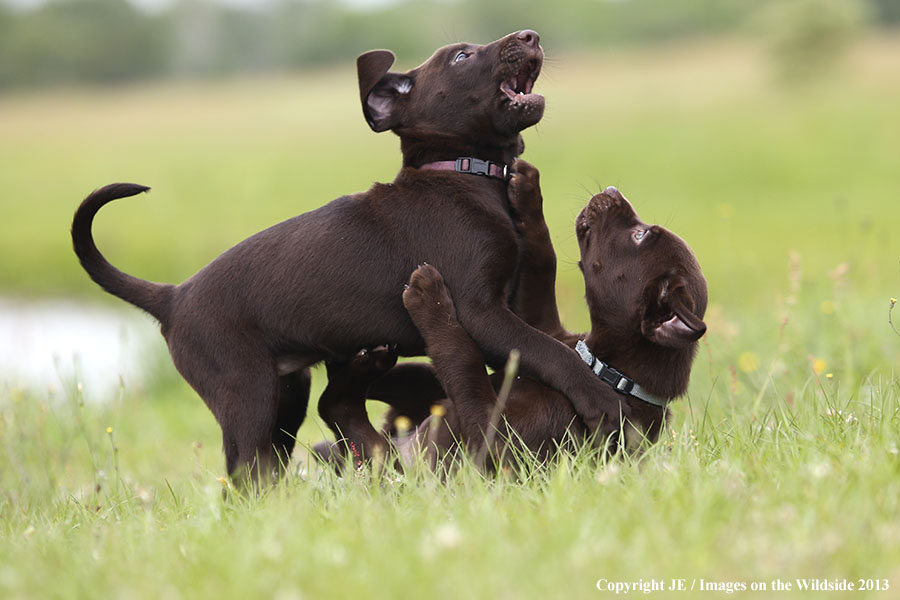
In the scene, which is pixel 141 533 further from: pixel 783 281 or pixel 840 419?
pixel 783 281

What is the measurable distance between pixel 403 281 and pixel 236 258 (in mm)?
649

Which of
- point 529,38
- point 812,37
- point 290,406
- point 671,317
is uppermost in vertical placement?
point 812,37

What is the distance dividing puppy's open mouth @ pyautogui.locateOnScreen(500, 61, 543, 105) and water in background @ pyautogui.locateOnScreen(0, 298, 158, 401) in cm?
220

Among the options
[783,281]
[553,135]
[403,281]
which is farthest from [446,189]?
Result: [553,135]

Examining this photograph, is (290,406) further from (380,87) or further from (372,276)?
(380,87)

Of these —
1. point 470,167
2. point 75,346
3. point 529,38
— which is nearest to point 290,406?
point 470,167

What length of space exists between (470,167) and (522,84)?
17.2 inches

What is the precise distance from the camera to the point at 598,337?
3.70 metres

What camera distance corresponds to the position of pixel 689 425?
11.5ft

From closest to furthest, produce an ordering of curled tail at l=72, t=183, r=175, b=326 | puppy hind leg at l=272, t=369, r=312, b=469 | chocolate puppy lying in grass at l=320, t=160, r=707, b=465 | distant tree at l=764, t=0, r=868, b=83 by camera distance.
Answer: chocolate puppy lying in grass at l=320, t=160, r=707, b=465 < curled tail at l=72, t=183, r=175, b=326 < puppy hind leg at l=272, t=369, r=312, b=469 < distant tree at l=764, t=0, r=868, b=83

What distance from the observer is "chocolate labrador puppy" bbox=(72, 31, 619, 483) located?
3494 millimetres

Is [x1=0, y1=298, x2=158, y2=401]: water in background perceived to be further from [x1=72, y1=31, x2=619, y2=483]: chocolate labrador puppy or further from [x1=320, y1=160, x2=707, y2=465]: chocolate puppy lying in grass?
[x1=320, y1=160, x2=707, y2=465]: chocolate puppy lying in grass

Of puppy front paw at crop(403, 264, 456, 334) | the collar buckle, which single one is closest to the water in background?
puppy front paw at crop(403, 264, 456, 334)

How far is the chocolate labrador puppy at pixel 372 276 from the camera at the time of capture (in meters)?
3.49
